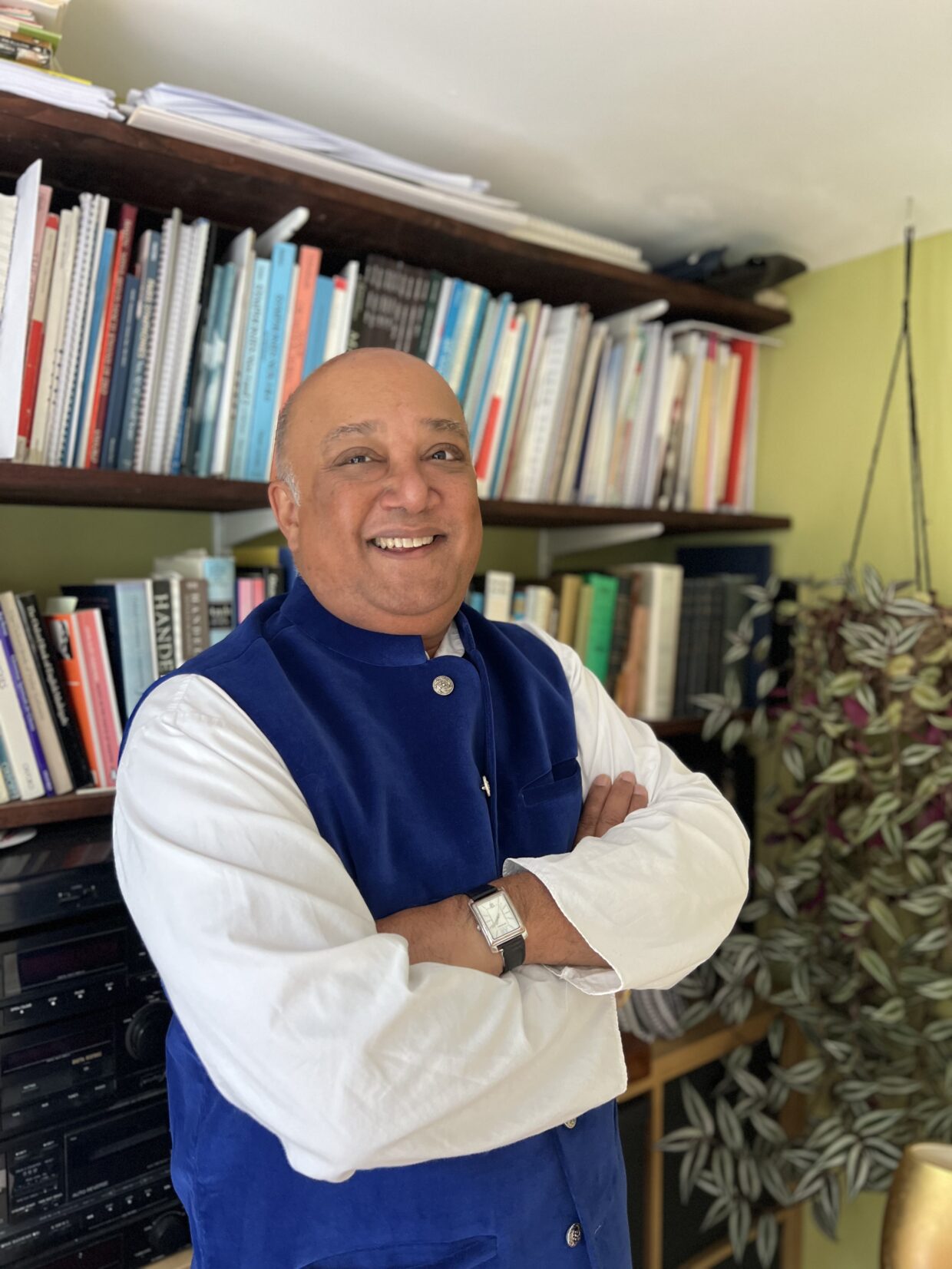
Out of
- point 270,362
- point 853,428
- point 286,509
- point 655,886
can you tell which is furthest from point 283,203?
point 853,428

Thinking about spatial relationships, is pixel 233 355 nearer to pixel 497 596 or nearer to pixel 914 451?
pixel 497 596

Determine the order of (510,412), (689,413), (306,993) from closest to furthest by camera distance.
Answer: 1. (306,993)
2. (510,412)
3. (689,413)

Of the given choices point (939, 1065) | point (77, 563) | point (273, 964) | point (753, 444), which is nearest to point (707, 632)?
point (753, 444)

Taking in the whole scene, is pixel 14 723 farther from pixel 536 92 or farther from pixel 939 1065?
pixel 939 1065

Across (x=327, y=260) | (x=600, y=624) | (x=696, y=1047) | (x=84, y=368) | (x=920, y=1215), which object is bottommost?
(x=696, y=1047)

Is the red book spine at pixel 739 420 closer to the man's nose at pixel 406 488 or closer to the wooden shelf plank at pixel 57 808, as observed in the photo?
the man's nose at pixel 406 488

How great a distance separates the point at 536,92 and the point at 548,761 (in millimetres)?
1013

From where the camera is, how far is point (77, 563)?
152 cm

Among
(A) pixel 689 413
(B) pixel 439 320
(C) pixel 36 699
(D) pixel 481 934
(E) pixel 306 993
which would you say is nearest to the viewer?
(E) pixel 306 993

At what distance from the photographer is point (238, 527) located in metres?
1.55

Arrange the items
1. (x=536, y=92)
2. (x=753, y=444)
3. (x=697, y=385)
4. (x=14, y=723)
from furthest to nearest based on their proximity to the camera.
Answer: (x=753, y=444) < (x=697, y=385) < (x=536, y=92) < (x=14, y=723)

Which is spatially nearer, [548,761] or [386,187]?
[548,761]

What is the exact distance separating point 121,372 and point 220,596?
1.15 feet

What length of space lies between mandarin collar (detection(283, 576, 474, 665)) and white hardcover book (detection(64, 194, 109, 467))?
1.52 ft
